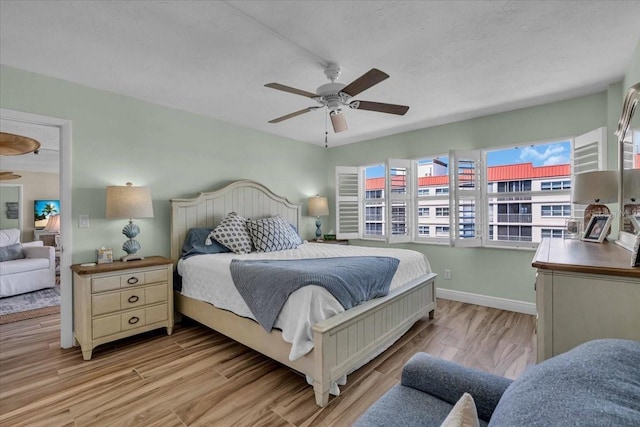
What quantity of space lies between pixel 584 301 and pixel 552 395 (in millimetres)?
1013

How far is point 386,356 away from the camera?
261 centimetres

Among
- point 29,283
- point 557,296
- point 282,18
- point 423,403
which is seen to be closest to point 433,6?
point 282,18

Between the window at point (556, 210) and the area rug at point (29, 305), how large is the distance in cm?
615

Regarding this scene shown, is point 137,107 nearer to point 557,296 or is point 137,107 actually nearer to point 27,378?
point 27,378

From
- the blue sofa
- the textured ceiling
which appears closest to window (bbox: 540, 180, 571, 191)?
the textured ceiling

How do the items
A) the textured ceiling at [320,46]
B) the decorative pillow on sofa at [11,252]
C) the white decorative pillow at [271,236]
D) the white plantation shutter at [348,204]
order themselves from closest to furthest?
the textured ceiling at [320,46] < the white decorative pillow at [271,236] < the decorative pillow on sofa at [11,252] < the white plantation shutter at [348,204]

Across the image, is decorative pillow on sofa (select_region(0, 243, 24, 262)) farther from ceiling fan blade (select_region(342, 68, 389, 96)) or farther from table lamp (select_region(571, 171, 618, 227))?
table lamp (select_region(571, 171, 618, 227))

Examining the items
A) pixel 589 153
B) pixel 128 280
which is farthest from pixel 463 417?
pixel 589 153

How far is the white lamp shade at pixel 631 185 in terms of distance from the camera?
6.27 ft

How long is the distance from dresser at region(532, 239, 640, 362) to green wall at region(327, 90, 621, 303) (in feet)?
7.54

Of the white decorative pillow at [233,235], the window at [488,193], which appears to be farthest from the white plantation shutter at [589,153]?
the white decorative pillow at [233,235]

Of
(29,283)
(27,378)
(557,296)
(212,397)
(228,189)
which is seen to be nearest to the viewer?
(557,296)

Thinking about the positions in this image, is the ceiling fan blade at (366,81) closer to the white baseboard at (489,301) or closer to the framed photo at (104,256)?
the framed photo at (104,256)

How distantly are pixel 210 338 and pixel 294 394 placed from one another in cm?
130
